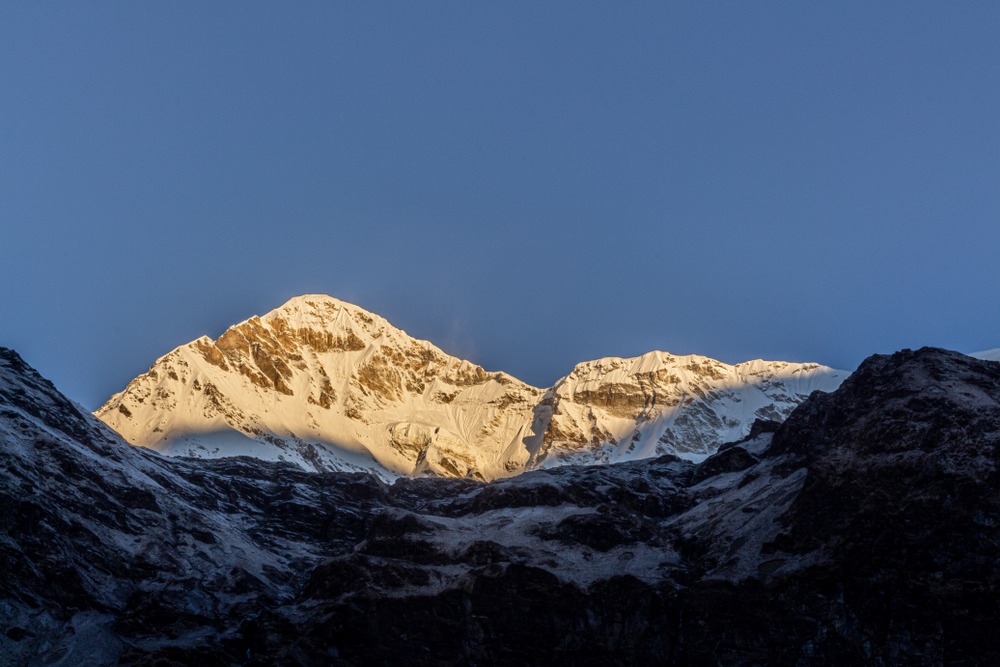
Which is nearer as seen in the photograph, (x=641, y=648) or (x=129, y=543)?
(x=641, y=648)

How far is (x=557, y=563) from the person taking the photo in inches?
4481

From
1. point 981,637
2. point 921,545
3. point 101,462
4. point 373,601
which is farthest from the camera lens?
point 101,462

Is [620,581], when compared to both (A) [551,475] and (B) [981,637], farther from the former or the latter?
(A) [551,475]

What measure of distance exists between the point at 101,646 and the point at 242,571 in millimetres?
21134

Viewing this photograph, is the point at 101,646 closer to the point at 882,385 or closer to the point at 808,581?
the point at 808,581

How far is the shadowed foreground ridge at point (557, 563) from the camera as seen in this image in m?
95.4

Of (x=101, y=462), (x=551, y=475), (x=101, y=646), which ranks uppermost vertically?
(x=551, y=475)

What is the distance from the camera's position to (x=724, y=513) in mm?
125750

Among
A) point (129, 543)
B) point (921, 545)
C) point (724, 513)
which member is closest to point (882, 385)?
point (724, 513)

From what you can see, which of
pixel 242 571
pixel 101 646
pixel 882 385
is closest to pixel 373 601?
pixel 242 571

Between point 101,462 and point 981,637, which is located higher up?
point 101,462

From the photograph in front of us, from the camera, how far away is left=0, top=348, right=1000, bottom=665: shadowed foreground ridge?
313 ft

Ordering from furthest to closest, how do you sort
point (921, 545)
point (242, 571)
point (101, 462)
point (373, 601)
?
point (101, 462)
point (242, 571)
point (373, 601)
point (921, 545)

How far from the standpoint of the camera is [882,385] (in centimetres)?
12631
